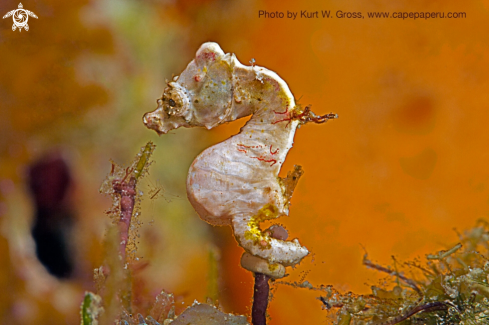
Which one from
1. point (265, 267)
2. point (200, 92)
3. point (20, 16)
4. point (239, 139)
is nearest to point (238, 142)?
point (239, 139)

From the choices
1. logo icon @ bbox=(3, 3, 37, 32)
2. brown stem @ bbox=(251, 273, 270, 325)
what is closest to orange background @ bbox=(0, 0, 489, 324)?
Result: logo icon @ bbox=(3, 3, 37, 32)

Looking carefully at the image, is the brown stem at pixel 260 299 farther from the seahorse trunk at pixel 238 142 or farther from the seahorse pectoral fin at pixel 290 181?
the seahorse pectoral fin at pixel 290 181

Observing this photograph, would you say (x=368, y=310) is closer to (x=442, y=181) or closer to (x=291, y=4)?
(x=442, y=181)

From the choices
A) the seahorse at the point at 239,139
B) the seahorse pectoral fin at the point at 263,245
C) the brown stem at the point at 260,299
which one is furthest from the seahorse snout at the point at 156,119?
the brown stem at the point at 260,299

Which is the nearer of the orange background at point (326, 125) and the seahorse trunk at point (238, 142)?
the seahorse trunk at point (238, 142)

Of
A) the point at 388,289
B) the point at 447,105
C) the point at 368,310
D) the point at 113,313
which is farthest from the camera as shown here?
the point at 447,105

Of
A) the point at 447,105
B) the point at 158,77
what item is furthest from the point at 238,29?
the point at 447,105

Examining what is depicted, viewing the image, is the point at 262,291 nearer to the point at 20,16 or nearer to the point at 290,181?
the point at 290,181

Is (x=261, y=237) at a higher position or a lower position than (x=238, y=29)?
lower
